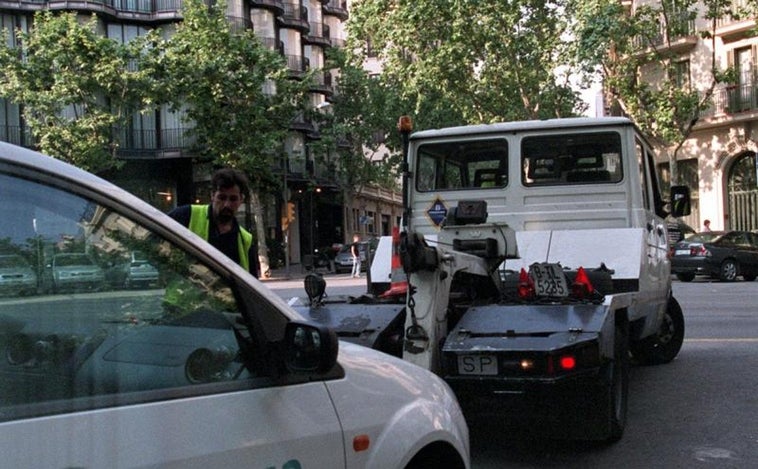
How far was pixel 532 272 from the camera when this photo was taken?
5.50 m

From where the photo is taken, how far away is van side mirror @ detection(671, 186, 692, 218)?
828 cm

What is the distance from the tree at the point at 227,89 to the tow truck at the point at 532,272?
27.3 meters

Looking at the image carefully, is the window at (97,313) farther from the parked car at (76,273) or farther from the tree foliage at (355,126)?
the tree foliage at (355,126)

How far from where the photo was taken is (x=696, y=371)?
830 centimetres

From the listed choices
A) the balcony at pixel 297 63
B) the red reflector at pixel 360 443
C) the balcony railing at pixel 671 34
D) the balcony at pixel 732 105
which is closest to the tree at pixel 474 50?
the balcony railing at pixel 671 34

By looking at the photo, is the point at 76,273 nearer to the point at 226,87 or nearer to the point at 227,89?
the point at 226,87

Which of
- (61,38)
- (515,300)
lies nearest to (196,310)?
(515,300)

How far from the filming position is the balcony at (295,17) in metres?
47.7

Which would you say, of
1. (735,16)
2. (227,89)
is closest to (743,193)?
(735,16)

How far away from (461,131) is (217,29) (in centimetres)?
2871

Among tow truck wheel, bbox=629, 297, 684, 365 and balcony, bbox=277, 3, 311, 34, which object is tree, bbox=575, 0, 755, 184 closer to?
tow truck wheel, bbox=629, 297, 684, 365

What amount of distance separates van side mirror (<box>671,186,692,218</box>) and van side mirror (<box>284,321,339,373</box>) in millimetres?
6801

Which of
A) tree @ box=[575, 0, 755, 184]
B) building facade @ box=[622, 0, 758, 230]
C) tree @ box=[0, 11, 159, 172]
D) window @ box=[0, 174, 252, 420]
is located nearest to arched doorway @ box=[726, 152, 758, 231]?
building facade @ box=[622, 0, 758, 230]

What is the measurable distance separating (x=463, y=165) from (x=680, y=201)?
2579 millimetres
